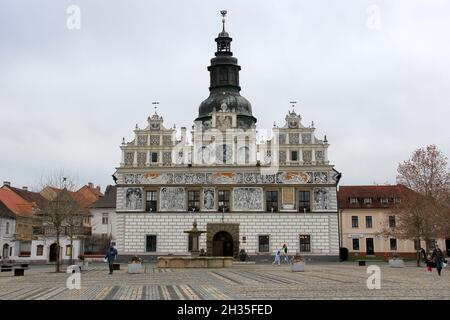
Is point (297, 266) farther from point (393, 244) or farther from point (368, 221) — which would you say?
point (368, 221)

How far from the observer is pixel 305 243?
134 feet

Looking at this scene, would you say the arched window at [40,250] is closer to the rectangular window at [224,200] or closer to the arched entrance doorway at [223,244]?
the arched entrance doorway at [223,244]

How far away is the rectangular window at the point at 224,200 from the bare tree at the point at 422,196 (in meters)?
11.7

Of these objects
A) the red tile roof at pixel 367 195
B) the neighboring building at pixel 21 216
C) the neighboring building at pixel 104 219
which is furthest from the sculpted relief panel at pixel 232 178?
the neighboring building at pixel 104 219

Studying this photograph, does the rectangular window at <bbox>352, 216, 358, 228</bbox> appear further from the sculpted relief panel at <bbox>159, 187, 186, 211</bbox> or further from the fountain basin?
the fountain basin

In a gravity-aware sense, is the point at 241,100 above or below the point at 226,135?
above

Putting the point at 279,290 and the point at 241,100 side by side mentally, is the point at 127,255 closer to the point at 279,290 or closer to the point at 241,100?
the point at 241,100

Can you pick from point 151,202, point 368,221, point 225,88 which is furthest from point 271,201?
point 368,221

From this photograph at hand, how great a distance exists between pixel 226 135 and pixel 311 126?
658cm

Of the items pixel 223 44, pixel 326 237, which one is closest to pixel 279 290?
pixel 326 237

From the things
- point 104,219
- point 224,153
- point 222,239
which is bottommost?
point 222,239

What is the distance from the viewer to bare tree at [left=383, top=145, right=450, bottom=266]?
3391 centimetres

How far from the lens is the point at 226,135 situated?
138 ft

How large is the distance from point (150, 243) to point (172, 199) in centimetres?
379
